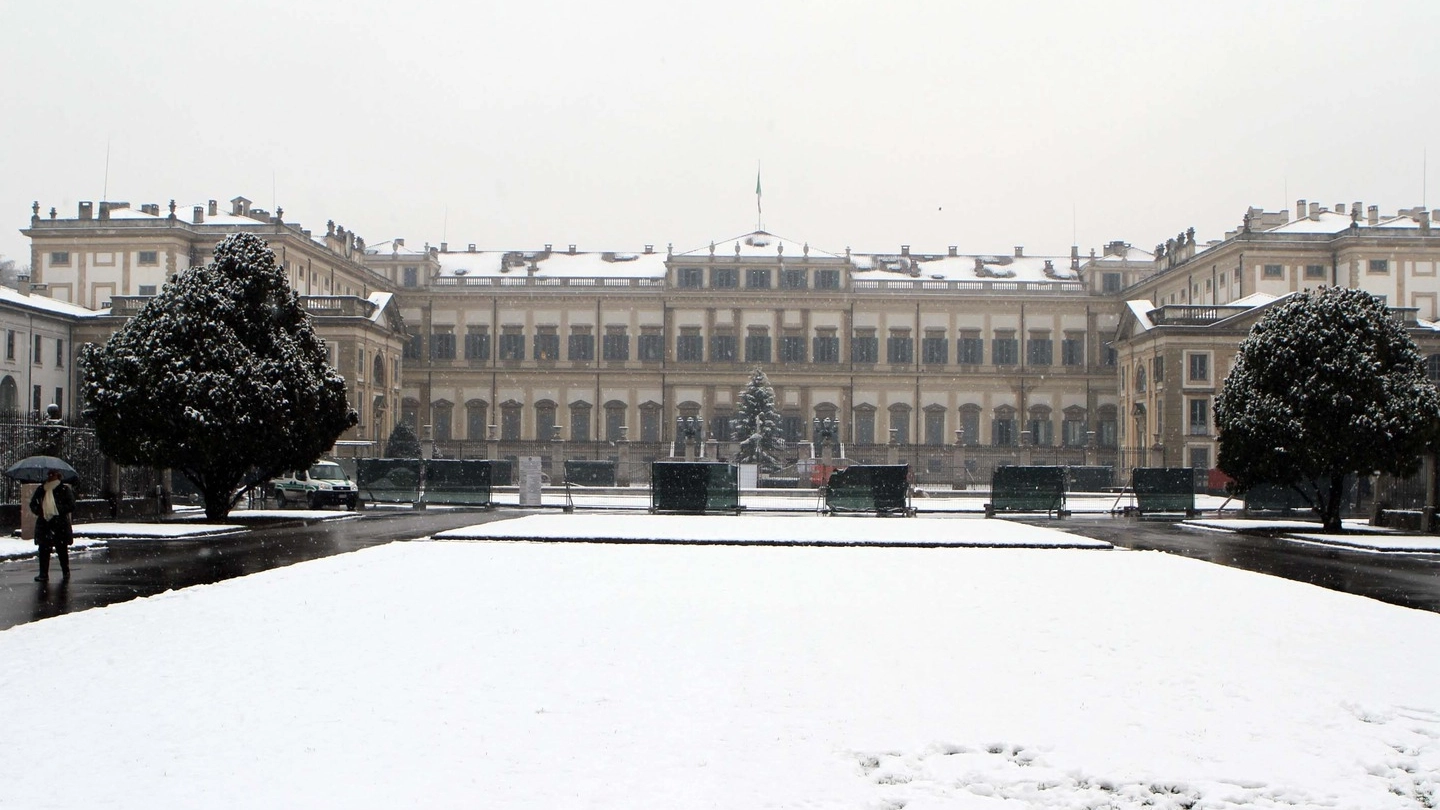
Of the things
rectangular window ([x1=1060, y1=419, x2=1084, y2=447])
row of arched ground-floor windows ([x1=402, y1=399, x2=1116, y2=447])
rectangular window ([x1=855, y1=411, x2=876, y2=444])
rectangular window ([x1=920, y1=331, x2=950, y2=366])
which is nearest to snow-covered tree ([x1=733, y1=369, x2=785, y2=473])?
row of arched ground-floor windows ([x1=402, y1=399, x2=1116, y2=447])

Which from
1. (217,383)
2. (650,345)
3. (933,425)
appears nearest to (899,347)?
(933,425)

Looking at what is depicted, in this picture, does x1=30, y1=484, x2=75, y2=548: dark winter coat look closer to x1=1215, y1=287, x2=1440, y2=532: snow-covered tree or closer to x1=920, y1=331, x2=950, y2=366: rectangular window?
x1=1215, y1=287, x2=1440, y2=532: snow-covered tree

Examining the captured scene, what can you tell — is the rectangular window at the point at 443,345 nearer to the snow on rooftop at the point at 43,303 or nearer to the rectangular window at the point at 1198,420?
the snow on rooftop at the point at 43,303

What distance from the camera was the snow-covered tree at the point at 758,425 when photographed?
2117 inches

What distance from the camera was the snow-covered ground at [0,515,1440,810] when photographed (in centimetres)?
564

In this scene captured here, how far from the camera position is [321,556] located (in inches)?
625

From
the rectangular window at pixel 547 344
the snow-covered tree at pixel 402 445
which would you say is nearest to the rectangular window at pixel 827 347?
the rectangular window at pixel 547 344

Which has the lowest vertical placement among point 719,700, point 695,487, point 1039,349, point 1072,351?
point 719,700

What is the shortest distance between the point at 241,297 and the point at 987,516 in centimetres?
1716

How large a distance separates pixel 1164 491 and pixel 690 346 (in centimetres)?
3526

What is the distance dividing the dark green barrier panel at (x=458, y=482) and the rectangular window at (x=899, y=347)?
113 ft

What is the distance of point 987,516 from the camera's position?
1124 inches

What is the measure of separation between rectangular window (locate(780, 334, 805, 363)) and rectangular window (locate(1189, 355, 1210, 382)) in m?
20.5

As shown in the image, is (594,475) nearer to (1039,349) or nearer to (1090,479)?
(1090,479)
